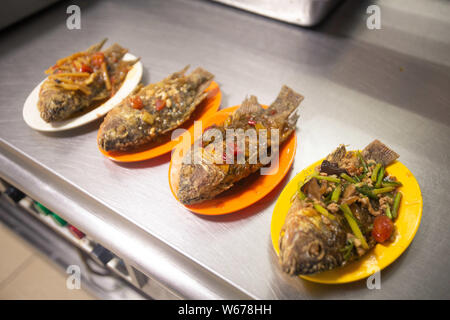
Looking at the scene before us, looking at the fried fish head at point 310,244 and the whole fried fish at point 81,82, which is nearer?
the fried fish head at point 310,244

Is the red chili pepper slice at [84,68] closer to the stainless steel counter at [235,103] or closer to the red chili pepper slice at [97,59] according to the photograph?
the red chili pepper slice at [97,59]

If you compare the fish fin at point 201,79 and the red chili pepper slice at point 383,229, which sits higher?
the fish fin at point 201,79

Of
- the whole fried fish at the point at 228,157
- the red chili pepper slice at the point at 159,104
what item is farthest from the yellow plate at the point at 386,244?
the red chili pepper slice at the point at 159,104

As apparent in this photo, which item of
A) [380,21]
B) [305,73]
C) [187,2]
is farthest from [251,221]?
[187,2]

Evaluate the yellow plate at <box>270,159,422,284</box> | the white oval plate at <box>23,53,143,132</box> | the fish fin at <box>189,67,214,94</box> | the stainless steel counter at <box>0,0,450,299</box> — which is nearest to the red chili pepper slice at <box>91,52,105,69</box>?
the white oval plate at <box>23,53,143,132</box>
